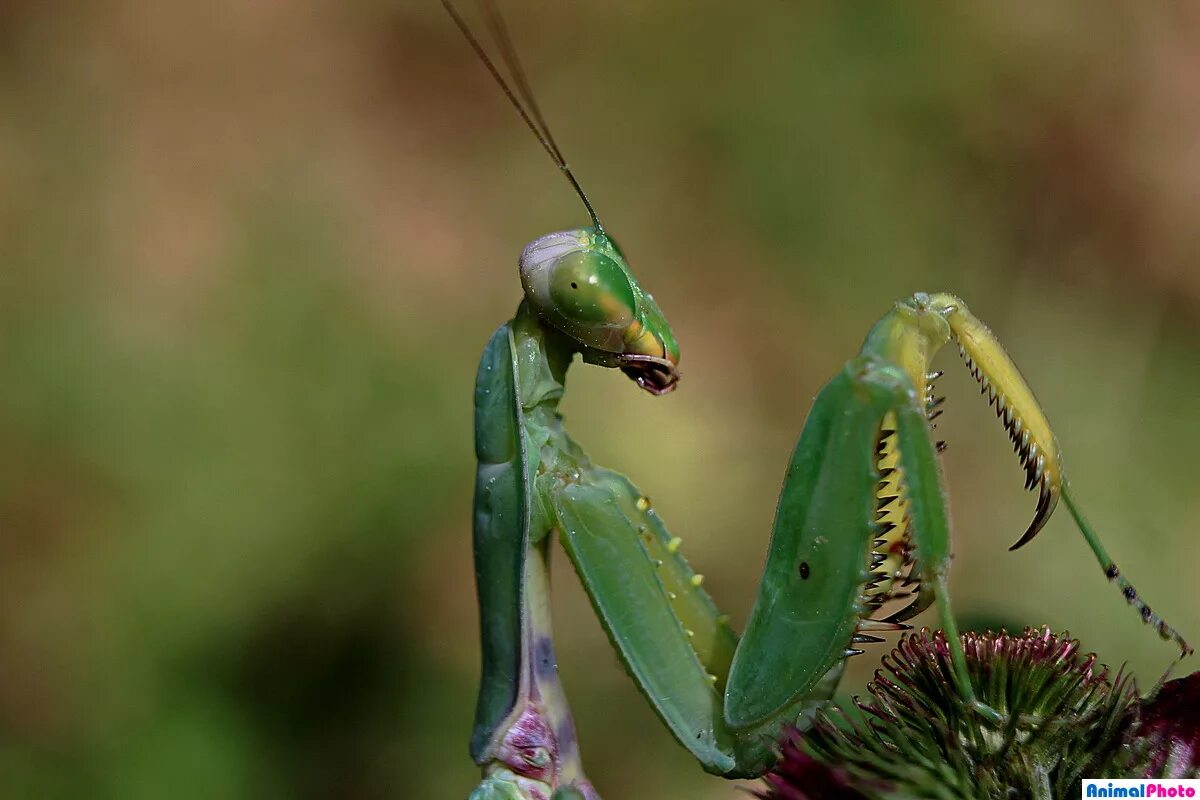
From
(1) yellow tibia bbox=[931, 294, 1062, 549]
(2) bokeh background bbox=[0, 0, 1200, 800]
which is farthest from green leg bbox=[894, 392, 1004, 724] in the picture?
(2) bokeh background bbox=[0, 0, 1200, 800]

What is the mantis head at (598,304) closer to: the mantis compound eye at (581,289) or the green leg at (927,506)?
the mantis compound eye at (581,289)

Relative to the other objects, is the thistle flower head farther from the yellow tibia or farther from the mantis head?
the mantis head

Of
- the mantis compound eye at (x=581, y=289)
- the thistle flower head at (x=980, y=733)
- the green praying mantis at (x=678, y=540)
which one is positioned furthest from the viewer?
the mantis compound eye at (x=581, y=289)

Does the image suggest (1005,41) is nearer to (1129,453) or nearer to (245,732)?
(1129,453)

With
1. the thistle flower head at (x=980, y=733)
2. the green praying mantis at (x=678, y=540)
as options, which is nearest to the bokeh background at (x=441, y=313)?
the green praying mantis at (x=678, y=540)

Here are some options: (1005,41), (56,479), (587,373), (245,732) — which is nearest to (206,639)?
(245,732)

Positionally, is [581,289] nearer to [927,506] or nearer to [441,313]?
[927,506]
